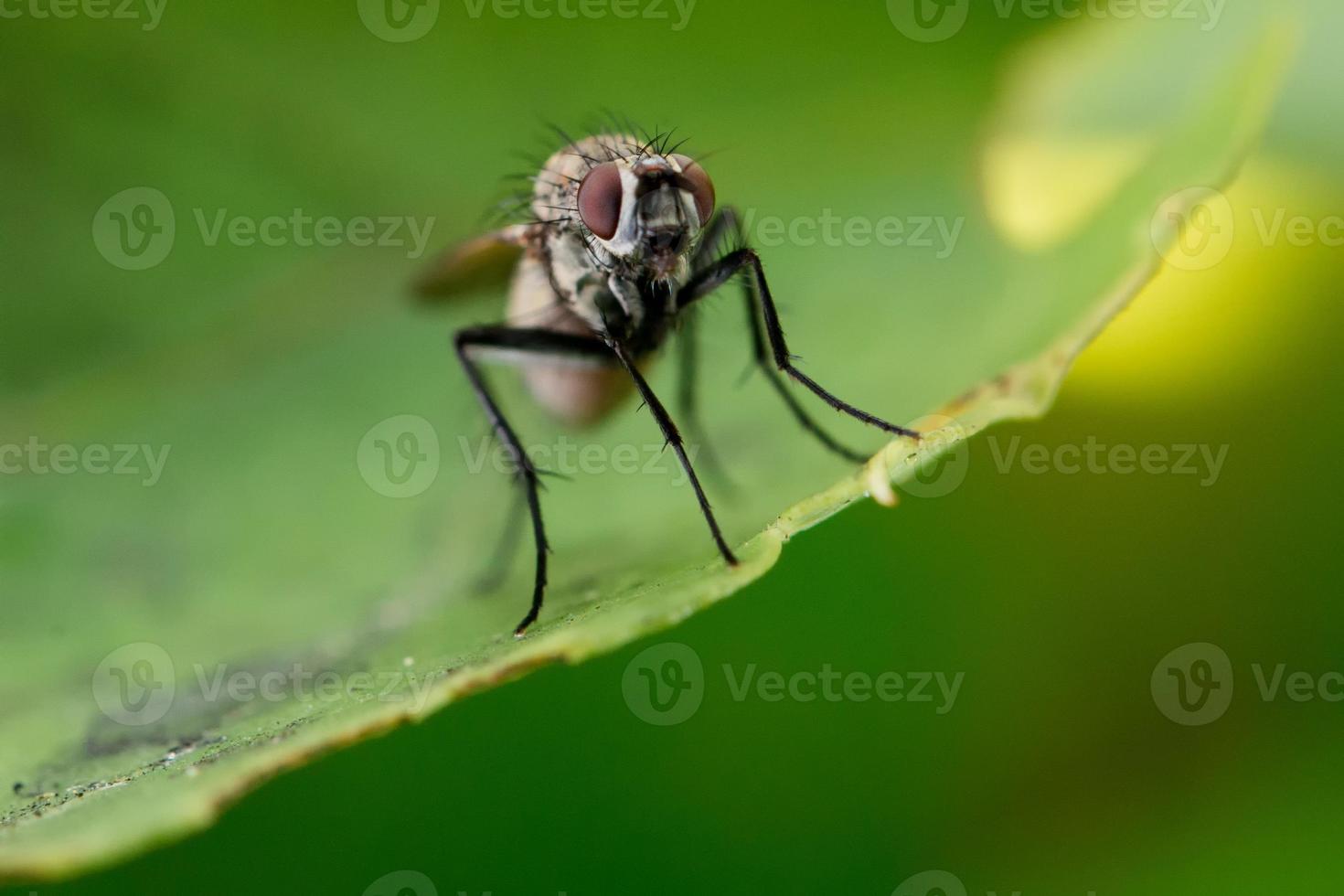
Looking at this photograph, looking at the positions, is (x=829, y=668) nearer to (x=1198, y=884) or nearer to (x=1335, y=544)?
(x=1198, y=884)

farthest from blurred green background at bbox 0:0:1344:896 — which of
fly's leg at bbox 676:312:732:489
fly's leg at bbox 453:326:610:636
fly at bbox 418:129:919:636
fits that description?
fly's leg at bbox 453:326:610:636

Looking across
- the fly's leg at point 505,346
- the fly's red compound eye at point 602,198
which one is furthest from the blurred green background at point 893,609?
the fly's red compound eye at point 602,198

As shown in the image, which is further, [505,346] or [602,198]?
[505,346]

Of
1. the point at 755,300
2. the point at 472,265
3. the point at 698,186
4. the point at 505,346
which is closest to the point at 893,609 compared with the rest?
the point at 755,300

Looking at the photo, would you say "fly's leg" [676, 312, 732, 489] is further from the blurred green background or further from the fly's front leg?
the blurred green background

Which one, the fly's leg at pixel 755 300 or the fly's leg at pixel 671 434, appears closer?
the fly's leg at pixel 671 434

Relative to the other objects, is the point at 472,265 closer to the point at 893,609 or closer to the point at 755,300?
the point at 755,300

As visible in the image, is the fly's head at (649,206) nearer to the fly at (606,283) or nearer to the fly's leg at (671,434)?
the fly at (606,283)
